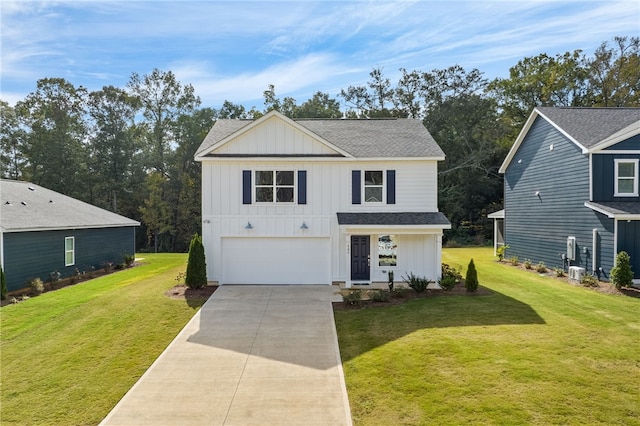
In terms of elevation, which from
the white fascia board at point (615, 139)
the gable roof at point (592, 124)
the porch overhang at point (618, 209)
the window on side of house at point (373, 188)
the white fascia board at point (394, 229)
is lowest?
the white fascia board at point (394, 229)

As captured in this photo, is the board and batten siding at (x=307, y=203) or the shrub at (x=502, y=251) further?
the shrub at (x=502, y=251)

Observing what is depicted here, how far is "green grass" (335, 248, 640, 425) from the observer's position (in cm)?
668

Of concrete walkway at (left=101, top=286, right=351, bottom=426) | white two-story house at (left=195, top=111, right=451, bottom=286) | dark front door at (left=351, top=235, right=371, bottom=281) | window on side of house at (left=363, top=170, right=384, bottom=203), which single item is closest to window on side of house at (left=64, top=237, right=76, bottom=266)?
white two-story house at (left=195, top=111, right=451, bottom=286)

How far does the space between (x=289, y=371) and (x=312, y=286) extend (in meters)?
8.00

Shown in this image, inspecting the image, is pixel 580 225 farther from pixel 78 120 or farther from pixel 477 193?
pixel 78 120

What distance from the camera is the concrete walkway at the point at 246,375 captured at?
6.84m

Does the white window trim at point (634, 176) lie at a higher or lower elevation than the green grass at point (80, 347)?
higher

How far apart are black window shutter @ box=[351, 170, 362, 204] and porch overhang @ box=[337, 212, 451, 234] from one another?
0.79 m

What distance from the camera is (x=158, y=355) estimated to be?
31.3 ft

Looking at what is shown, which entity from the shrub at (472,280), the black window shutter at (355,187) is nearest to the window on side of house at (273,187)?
the black window shutter at (355,187)

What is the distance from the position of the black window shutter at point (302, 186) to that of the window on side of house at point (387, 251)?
12.0 feet

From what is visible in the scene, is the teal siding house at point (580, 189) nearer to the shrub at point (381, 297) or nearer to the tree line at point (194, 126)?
the shrub at point (381, 297)

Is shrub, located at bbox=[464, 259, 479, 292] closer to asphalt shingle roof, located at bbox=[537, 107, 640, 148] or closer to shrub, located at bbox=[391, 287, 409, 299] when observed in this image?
shrub, located at bbox=[391, 287, 409, 299]

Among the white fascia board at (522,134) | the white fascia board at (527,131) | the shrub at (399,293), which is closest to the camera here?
the shrub at (399,293)
